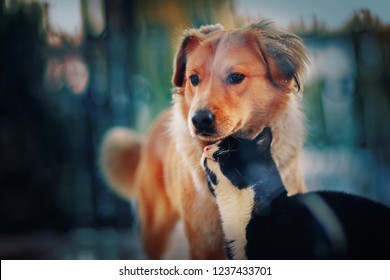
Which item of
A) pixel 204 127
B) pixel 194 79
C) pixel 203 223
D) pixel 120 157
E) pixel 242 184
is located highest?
pixel 194 79

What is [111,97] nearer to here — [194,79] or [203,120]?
[194,79]

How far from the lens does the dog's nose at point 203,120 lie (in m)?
2.73

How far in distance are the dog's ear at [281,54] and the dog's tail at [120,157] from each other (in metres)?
0.92

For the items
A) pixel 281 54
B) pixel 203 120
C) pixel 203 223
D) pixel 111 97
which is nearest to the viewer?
pixel 203 120

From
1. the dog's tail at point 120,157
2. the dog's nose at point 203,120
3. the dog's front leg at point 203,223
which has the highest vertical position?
the dog's nose at point 203,120

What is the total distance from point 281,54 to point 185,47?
1.81ft

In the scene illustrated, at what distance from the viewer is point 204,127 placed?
277cm

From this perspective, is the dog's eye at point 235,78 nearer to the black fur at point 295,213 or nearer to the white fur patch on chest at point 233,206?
the black fur at point 295,213

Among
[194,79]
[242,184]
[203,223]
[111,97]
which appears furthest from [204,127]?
[111,97]

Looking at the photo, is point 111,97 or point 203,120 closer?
point 203,120

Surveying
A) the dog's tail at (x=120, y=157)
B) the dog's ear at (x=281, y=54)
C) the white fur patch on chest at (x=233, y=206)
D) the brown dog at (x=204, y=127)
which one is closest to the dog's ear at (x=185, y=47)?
the brown dog at (x=204, y=127)
